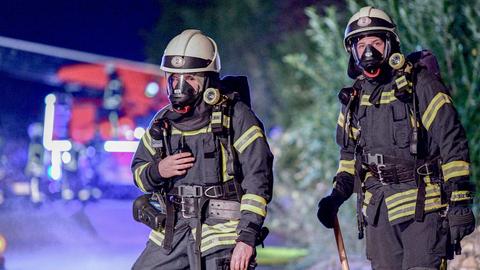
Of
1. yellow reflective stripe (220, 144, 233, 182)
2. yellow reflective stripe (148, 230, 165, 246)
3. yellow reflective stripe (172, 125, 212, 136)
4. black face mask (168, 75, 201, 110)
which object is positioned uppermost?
black face mask (168, 75, 201, 110)

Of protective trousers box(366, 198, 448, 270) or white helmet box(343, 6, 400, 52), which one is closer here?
protective trousers box(366, 198, 448, 270)

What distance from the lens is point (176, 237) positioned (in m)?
5.93

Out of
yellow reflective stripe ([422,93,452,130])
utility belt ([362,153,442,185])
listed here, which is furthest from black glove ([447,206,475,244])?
yellow reflective stripe ([422,93,452,130])

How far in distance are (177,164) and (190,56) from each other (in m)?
0.65

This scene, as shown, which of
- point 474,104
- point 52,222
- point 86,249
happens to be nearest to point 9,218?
point 52,222

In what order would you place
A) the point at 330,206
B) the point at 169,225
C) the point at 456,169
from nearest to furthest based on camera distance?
the point at 456,169 → the point at 169,225 → the point at 330,206

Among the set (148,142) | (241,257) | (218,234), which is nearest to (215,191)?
(218,234)

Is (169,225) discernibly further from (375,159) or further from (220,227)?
(375,159)

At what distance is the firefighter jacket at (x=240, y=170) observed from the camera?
5727mm

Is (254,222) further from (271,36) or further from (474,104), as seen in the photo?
(271,36)

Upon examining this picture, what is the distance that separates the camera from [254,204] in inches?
225

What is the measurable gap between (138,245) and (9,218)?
11.6ft

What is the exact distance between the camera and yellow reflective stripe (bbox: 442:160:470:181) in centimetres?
573

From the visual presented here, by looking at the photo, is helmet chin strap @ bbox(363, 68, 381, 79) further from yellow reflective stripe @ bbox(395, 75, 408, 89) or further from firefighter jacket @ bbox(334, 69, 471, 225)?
yellow reflective stripe @ bbox(395, 75, 408, 89)
